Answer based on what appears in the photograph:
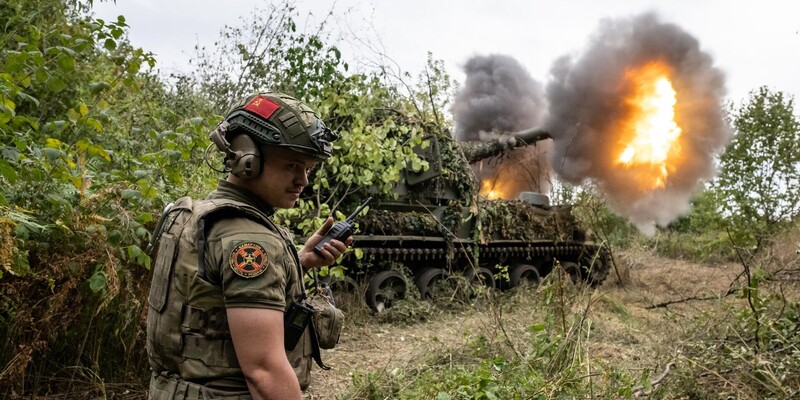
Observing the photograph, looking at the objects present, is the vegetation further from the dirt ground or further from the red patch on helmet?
the red patch on helmet

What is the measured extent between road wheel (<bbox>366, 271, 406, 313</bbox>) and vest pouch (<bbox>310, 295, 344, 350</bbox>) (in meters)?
7.43

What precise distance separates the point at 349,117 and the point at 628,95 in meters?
6.37

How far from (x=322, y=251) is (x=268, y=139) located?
570mm

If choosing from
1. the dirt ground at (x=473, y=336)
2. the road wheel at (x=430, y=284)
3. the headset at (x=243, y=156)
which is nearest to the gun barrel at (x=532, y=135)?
the dirt ground at (x=473, y=336)

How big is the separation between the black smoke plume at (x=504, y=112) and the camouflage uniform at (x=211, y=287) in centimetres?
1376

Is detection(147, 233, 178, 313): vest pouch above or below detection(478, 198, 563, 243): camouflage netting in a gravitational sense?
below

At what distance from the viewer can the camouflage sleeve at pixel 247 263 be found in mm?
1776

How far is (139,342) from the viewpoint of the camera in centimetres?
507

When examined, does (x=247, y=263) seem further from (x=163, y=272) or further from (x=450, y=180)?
(x=450, y=180)

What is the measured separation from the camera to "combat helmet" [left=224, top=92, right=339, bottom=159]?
204cm

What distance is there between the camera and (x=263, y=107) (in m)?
2.09

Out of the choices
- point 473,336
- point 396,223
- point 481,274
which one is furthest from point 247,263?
point 481,274

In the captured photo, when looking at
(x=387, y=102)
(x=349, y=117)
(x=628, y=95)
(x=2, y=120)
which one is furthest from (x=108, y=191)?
(x=628, y=95)

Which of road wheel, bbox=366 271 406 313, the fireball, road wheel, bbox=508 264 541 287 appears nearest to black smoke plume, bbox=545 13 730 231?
the fireball
